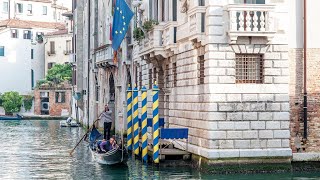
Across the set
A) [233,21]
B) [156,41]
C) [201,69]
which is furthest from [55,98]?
[233,21]

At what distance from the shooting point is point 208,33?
18.9m

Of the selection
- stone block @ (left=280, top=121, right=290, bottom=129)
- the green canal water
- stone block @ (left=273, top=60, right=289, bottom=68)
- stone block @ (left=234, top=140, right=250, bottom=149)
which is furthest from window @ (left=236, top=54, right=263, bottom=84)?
the green canal water

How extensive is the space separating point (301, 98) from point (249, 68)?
1.54 metres

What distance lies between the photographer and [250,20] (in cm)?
1862

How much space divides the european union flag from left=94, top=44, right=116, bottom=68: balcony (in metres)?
8.58

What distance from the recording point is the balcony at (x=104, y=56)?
3519 centimetres

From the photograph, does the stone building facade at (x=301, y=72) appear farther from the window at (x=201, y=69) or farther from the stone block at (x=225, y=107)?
the window at (x=201, y=69)

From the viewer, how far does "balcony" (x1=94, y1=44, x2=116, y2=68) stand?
35188mm

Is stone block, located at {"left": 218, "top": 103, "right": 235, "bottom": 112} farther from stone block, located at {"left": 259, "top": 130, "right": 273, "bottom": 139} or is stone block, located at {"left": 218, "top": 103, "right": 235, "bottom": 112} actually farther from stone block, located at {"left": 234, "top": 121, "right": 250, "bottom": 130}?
stone block, located at {"left": 259, "top": 130, "right": 273, "bottom": 139}

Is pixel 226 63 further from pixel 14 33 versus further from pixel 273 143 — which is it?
pixel 14 33

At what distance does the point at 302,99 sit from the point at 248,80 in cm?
148

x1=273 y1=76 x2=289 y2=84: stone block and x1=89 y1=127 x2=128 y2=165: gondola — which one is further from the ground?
x1=273 y1=76 x2=289 y2=84: stone block

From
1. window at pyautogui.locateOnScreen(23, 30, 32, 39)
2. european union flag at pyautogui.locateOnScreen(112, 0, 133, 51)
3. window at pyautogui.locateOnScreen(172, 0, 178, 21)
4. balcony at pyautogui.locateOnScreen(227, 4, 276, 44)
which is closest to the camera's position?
balcony at pyautogui.locateOnScreen(227, 4, 276, 44)

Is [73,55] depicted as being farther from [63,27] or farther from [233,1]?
[233,1]
